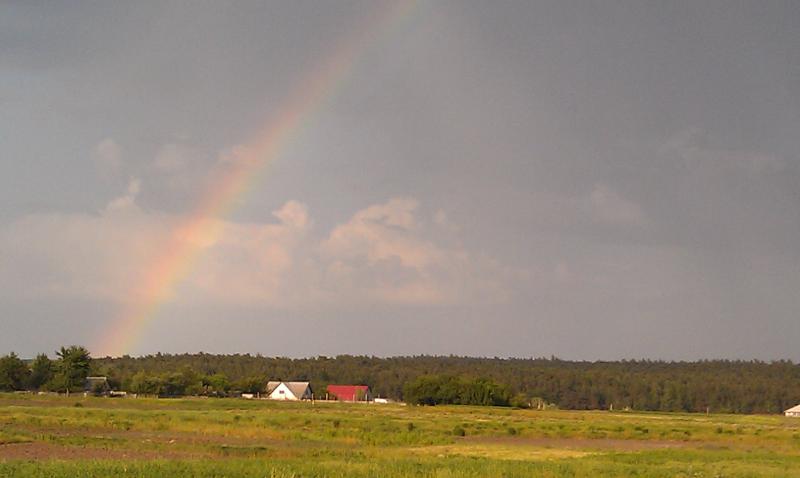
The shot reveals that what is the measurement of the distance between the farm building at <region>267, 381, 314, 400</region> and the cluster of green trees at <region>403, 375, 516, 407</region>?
36.2m

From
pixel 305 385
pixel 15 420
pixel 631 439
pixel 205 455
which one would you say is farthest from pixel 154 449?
pixel 305 385

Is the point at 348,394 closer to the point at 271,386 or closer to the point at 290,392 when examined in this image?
the point at 290,392

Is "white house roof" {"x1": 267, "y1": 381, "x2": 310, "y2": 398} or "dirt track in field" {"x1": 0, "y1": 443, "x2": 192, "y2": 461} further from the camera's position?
"white house roof" {"x1": 267, "y1": 381, "x2": 310, "y2": 398}

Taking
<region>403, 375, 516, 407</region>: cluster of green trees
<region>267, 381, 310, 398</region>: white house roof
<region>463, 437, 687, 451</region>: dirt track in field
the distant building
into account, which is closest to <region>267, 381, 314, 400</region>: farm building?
<region>267, 381, 310, 398</region>: white house roof

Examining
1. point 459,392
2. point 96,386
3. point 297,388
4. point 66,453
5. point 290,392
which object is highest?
point 459,392

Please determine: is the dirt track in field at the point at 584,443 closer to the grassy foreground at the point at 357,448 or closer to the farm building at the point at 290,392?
the grassy foreground at the point at 357,448

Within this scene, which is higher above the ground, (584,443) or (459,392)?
(459,392)

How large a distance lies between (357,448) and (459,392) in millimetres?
100481

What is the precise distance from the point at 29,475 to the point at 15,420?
4005 cm

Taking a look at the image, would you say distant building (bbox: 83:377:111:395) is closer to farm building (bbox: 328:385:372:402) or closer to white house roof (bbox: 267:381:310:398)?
white house roof (bbox: 267:381:310:398)

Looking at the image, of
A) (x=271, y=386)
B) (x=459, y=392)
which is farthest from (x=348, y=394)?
(x=459, y=392)

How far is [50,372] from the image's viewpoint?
141 metres

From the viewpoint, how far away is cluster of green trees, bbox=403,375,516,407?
145 m

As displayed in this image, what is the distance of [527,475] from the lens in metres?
32.5
